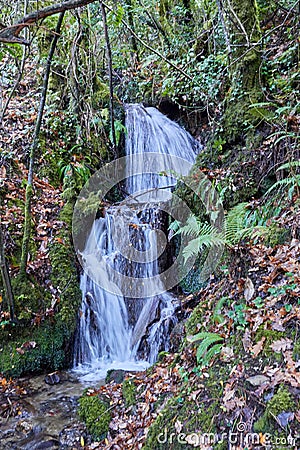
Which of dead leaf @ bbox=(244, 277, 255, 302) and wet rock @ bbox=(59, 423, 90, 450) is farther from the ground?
dead leaf @ bbox=(244, 277, 255, 302)

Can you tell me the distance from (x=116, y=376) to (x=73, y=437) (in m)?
1.01

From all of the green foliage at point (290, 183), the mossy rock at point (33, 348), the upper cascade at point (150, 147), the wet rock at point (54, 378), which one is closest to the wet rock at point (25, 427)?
the wet rock at point (54, 378)

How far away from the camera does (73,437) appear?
3.58 metres

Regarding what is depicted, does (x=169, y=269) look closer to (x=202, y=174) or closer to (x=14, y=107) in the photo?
(x=202, y=174)

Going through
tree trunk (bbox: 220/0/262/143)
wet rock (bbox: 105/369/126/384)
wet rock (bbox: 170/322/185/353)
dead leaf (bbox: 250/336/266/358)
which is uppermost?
tree trunk (bbox: 220/0/262/143)

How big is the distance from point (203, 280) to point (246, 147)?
94.2 inches

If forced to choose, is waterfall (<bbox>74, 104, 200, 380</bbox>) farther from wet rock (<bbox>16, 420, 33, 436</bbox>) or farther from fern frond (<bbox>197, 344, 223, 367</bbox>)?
fern frond (<bbox>197, 344, 223, 367</bbox>)

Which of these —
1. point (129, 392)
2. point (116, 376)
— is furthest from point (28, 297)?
point (129, 392)

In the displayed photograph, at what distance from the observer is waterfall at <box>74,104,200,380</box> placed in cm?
542

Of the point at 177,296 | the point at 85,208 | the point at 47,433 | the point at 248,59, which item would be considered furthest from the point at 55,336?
the point at 248,59

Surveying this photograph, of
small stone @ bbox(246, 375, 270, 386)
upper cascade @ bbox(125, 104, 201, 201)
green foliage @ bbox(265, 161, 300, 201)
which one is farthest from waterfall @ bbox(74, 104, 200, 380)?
small stone @ bbox(246, 375, 270, 386)

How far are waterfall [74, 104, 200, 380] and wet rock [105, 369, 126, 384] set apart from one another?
2.02 ft

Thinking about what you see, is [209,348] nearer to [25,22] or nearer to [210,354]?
[210,354]

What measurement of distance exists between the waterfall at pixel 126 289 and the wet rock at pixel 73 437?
142 centimetres
